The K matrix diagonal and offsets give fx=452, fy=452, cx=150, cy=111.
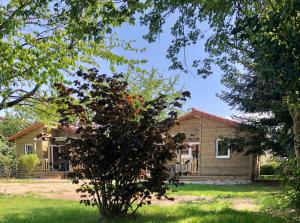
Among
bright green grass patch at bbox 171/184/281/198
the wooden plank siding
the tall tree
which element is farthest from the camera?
the wooden plank siding

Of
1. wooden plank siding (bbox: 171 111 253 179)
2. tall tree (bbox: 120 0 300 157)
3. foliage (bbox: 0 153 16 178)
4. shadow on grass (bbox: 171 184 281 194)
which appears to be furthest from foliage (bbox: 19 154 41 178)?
tall tree (bbox: 120 0 300 157)

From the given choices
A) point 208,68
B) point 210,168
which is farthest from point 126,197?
point 210,168

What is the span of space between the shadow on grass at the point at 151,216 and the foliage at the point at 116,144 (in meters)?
0.44

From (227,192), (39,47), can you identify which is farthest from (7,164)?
(39,47)

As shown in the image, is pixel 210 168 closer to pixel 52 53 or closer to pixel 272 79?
pixel 52 53

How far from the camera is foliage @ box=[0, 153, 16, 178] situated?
34438mm

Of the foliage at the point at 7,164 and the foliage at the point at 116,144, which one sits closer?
the foliage at the point at 116,144

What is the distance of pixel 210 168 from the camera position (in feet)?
96.4

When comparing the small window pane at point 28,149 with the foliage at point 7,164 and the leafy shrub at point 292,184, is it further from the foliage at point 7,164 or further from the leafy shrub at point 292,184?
the leafy shrub at point 292,184

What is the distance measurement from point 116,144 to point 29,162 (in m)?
27.2

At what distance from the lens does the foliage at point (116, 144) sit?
886 cm

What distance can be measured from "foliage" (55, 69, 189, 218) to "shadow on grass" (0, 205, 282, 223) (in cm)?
44

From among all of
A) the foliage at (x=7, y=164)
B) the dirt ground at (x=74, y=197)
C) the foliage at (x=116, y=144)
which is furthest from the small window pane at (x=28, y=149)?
the foliage at (x=116, y=144)

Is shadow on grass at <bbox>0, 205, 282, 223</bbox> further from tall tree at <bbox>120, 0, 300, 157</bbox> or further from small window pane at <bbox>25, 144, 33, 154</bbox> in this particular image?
small window pane at <bbox>25, 144, 33, 154</bbox>
